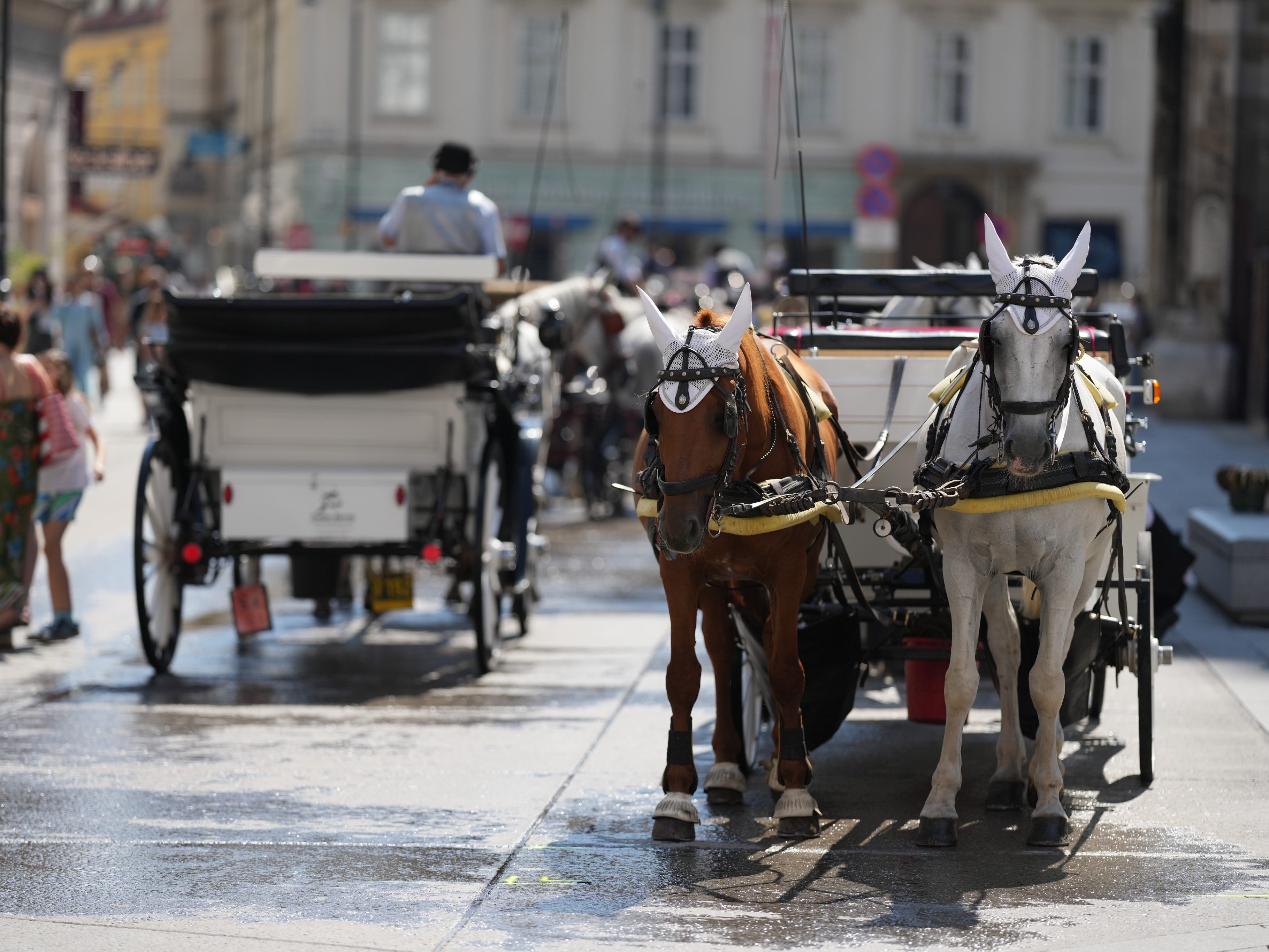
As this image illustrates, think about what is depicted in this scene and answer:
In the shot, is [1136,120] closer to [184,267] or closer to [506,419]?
[184,267]

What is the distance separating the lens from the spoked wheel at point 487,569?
9.60 metres

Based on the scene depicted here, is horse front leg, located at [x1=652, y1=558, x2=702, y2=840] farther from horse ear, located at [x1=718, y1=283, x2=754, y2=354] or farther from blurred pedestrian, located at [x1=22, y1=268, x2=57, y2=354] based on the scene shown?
blurred pedestrian, located at [x1=22, y1=268, x2=57, y2=354]

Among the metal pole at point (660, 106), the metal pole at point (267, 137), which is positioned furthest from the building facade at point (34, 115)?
the metal pole at point (660, 106)

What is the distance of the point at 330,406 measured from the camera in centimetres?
970

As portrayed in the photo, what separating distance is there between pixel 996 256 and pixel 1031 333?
271mm

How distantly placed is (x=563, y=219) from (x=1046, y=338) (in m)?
42.4

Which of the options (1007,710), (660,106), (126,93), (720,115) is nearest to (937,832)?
(1007,710)

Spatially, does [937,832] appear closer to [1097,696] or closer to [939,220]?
[1097,696]

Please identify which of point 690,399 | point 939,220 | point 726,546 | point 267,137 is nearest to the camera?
point 690,399

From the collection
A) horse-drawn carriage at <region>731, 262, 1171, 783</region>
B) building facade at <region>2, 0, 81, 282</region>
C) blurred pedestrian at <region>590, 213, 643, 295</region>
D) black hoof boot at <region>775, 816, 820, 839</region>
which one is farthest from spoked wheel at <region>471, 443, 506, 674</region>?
building facade at <region>2, 0, 81, 282</region>

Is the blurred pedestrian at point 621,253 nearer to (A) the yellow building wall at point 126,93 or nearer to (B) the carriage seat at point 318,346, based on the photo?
(B) the carriage seat at point 318,346

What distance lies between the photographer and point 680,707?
22.1 feet

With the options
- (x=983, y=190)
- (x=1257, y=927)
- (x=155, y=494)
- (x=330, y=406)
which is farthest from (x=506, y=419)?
(x=983, y=190)

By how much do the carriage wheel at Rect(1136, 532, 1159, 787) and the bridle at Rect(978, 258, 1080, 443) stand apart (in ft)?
4.48
